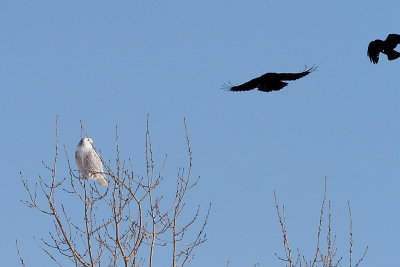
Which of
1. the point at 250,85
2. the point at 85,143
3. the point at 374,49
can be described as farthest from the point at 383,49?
the point at 85,143

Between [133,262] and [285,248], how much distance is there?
141 centimetres

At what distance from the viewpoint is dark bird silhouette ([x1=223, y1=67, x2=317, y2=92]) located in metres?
11.4

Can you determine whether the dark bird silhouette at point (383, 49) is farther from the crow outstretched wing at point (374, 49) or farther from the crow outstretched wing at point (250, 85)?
the crow outstretched wing at point (250, 85)

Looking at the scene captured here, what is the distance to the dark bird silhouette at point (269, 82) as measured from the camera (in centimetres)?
1143

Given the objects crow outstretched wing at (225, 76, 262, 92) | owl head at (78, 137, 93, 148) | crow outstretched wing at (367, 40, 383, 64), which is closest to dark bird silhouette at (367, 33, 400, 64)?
crow outstretched wing at (367, 40, 383, 64)

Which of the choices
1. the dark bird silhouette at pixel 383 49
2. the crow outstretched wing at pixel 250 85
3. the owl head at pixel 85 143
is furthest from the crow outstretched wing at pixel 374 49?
the owl head at pixel 85 143

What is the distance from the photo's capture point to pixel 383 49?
36.6 feet

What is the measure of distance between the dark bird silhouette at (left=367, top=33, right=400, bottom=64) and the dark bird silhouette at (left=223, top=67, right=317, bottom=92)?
0.80 meters

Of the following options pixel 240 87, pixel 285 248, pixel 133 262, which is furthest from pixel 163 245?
pixel 240 87

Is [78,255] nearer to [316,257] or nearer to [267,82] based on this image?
[316,257]

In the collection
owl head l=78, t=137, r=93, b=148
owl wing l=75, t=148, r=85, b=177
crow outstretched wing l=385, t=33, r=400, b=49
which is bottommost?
owl wing l=75, t=148, r=85, b=177

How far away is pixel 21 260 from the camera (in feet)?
26.1

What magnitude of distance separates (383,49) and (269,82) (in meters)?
1.47

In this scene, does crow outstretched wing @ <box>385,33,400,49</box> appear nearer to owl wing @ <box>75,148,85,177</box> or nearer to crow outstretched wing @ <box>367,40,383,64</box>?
crow outstretched wing @ <box>367,40,383,64</box>
